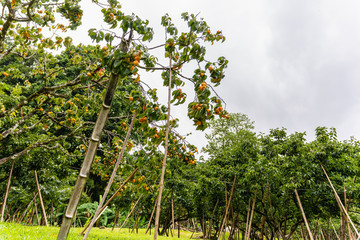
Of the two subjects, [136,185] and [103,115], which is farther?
[136,185]

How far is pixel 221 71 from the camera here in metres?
2.79

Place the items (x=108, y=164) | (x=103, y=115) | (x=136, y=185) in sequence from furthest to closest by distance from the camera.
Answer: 1. (x=108, y=164)
2. (x=136, y=185)
3. (x=103, y=115)

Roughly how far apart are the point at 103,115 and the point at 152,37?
1.06m

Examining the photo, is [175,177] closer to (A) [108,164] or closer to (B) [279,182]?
(B) [279,182]

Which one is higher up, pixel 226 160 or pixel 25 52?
pixel 25 52

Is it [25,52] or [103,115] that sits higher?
[25,52]

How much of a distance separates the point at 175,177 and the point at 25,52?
7.80m

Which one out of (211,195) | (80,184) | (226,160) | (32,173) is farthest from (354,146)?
(32,173)

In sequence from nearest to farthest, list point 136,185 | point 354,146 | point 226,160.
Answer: point 136,185 < point 354,146 < point 226,160

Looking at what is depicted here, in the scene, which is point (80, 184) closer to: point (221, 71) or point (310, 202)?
point (221, 71)

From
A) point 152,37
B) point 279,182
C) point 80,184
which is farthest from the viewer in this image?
point 279,182

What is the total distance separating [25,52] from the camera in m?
5.52

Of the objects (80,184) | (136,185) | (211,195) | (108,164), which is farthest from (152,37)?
(211,195)

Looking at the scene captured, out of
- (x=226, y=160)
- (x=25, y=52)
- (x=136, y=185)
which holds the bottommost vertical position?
(x=136, y=185)
